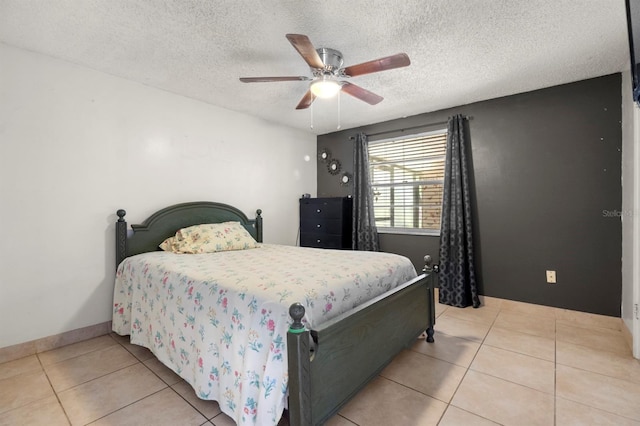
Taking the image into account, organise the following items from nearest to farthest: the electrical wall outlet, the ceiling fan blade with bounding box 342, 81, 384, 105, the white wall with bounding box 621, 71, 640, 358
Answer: the white wall with bounding box 621, 71, 640, 358
the ceiling fan blade with bounding box 342, 81, 384, 105
the electrical wall outlet

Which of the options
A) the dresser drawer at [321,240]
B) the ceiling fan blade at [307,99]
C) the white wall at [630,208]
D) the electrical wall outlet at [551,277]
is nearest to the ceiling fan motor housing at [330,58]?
the ceiling fan blade at [307,99]

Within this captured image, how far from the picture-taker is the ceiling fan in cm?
189

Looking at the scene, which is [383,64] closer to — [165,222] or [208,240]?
[208,240]

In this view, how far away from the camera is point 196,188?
3.39 m

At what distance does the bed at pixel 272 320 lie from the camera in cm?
135

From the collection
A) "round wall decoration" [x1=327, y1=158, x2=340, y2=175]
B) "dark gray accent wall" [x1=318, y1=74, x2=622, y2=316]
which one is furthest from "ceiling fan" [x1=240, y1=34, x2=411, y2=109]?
"round wall decoration" [x1=327, y1=158, x2=340, y2=175]

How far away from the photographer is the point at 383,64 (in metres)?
1.98

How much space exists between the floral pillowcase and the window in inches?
78.7

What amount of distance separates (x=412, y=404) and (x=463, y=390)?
371 mm

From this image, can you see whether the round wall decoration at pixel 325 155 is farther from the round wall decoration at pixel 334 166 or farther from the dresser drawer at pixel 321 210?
the dresser drawer at pixel 321 210

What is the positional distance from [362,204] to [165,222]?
2506 millimetres

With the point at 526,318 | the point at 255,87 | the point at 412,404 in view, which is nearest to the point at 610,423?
the point at 412,404

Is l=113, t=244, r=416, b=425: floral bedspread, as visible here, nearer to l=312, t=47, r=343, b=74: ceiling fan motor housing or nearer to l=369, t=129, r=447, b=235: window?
l=312, t=47, r=343, b=74: ceiling fan motor housing

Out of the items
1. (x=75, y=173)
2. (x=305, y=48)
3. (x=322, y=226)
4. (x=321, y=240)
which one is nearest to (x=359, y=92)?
(x=305, y=48)
